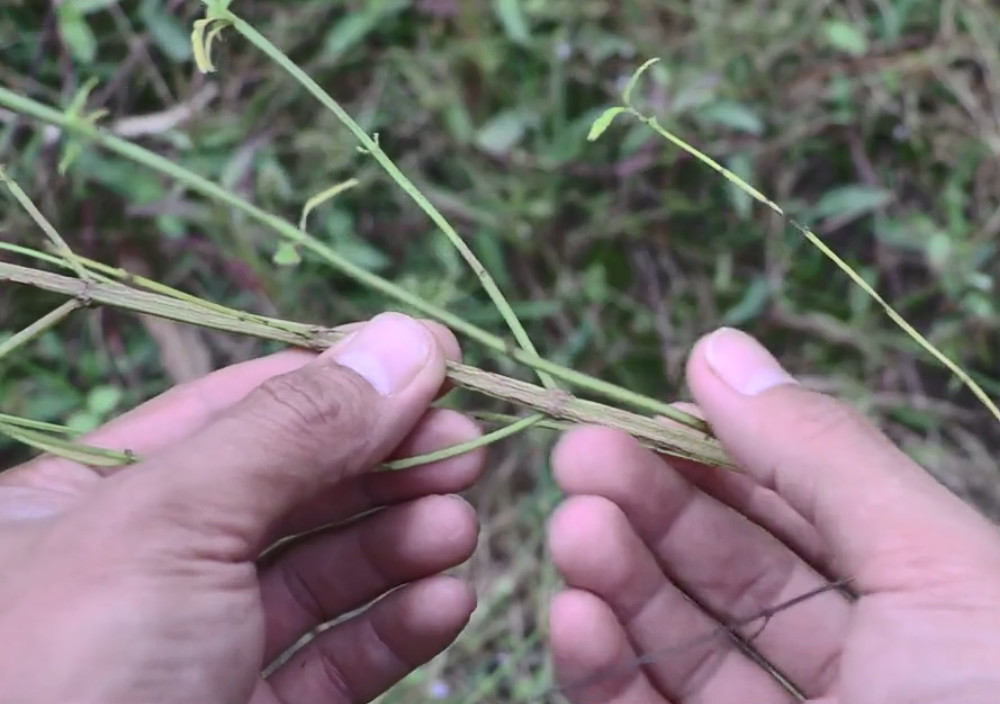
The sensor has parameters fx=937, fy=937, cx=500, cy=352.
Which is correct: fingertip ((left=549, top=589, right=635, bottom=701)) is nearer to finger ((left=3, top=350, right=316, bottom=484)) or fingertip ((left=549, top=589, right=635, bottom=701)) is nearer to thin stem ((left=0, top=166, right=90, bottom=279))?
finger ((left=3, top=350, right=316, bottom=484))

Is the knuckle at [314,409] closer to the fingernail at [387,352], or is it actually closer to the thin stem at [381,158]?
the fingernail at [387,352]

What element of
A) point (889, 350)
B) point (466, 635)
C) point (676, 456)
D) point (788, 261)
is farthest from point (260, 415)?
point (889, 350)

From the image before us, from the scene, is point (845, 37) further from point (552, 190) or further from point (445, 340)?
point (445, 340)

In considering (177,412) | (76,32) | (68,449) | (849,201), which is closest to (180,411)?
(177,412)

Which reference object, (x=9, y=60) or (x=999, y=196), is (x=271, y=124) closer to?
(x=9, y=60)

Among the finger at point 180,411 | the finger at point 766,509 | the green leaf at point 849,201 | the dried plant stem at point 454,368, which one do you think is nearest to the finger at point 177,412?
the finger at point 180,411
